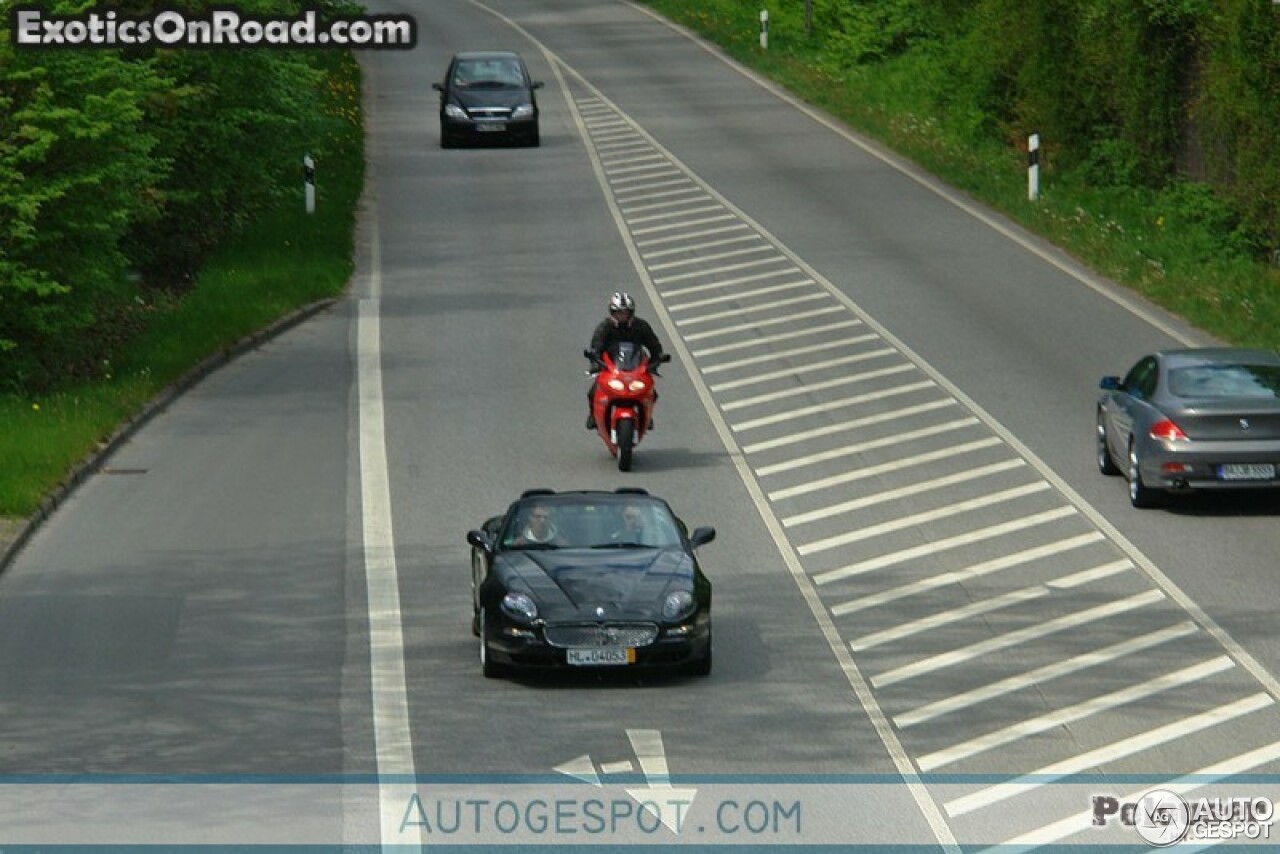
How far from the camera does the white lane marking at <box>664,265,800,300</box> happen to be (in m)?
36.1

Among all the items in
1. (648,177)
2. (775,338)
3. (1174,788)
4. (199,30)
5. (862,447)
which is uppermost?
(199,30)

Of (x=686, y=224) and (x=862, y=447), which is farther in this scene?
(x=686, y=224)

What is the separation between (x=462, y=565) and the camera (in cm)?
2112

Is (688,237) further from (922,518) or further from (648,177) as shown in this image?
(922,518)

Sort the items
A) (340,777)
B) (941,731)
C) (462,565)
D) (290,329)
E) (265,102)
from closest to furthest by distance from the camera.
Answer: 1. (340,777)
2. (941,731)
3. (462,565)
4. (290,329)
5. (265,102)

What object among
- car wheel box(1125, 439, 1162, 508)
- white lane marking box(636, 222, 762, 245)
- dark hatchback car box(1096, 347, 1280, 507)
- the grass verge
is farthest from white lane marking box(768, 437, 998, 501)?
white lane marking box(636, 222, 762, 245)

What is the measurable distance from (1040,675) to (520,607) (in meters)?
3.74

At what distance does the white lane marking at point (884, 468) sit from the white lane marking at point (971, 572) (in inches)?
93.1

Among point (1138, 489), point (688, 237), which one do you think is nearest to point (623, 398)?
point (1138, 489)

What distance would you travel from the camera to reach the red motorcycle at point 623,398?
25016mm

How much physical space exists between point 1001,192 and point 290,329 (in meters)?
16.4

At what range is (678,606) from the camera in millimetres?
17125

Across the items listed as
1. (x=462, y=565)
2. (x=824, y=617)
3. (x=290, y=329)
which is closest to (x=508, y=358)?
(x=290, y=329)

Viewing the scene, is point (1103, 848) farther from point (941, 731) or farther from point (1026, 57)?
point (1026, 57)
